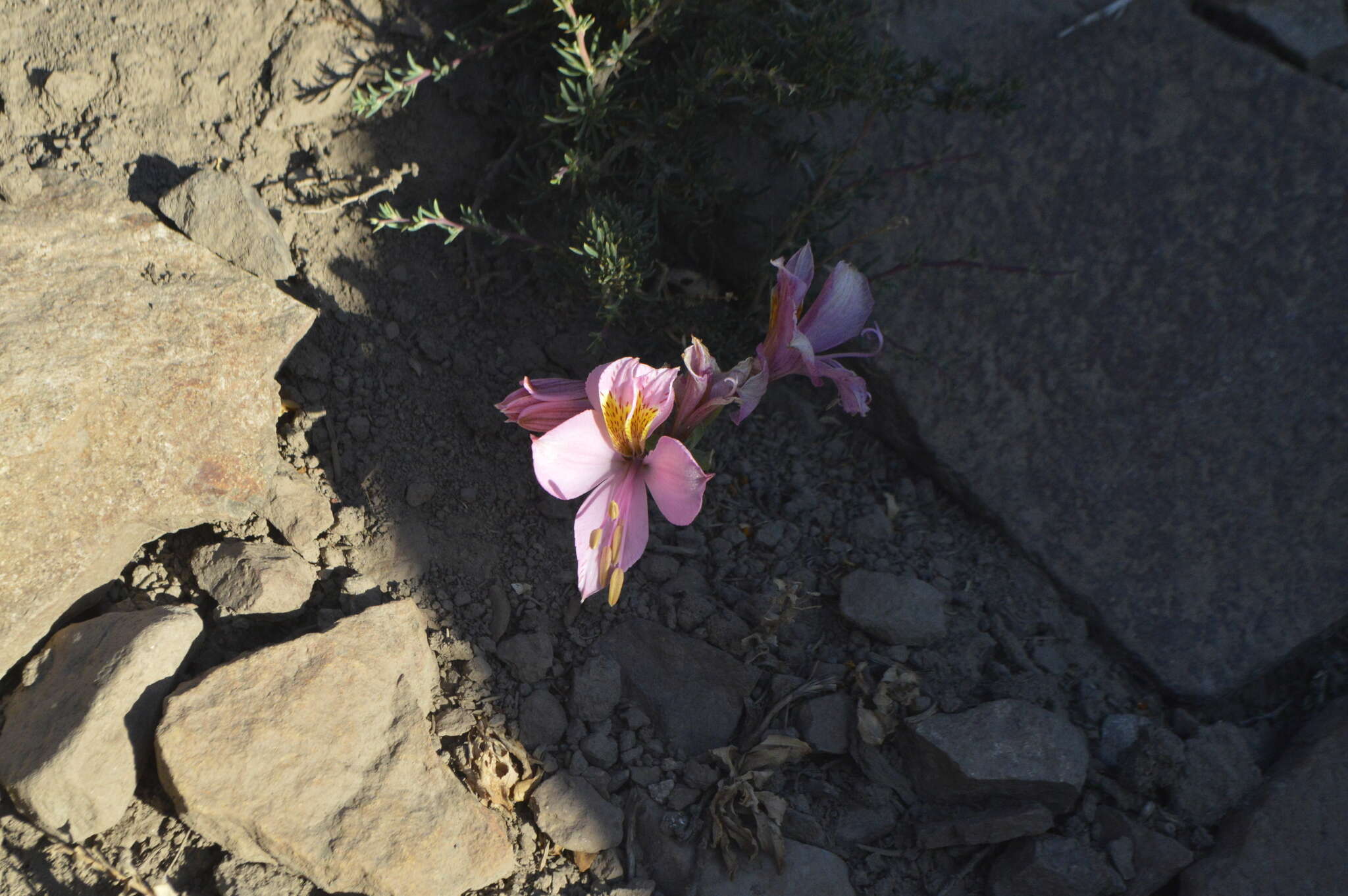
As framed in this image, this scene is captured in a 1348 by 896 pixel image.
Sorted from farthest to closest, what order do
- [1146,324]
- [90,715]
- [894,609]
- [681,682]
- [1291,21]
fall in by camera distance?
[1291,21] < [1146,324] < [894,609] < [681,682] < [90,715]

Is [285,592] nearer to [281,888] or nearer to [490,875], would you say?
[281,888]

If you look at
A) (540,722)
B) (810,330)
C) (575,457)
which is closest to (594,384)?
(575,457)

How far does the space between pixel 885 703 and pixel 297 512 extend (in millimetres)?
1318

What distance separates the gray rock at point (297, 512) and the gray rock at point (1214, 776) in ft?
6.31

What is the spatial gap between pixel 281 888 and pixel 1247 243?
2.75m

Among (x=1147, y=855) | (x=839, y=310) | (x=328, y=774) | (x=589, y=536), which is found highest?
(x=839, y=310)

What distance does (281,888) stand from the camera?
1714 millimetres

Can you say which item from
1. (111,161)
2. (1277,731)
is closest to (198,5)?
(111,161)

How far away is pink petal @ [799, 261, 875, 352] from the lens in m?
1.99

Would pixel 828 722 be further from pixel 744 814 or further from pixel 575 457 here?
pixel 575 457

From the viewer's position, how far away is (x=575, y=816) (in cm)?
189

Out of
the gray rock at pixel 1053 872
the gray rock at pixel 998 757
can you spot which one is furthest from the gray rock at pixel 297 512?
the gray rock at pixel 1053 872

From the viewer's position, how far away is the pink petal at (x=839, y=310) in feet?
6.53

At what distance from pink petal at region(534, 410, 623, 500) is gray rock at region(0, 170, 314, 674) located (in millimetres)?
676
